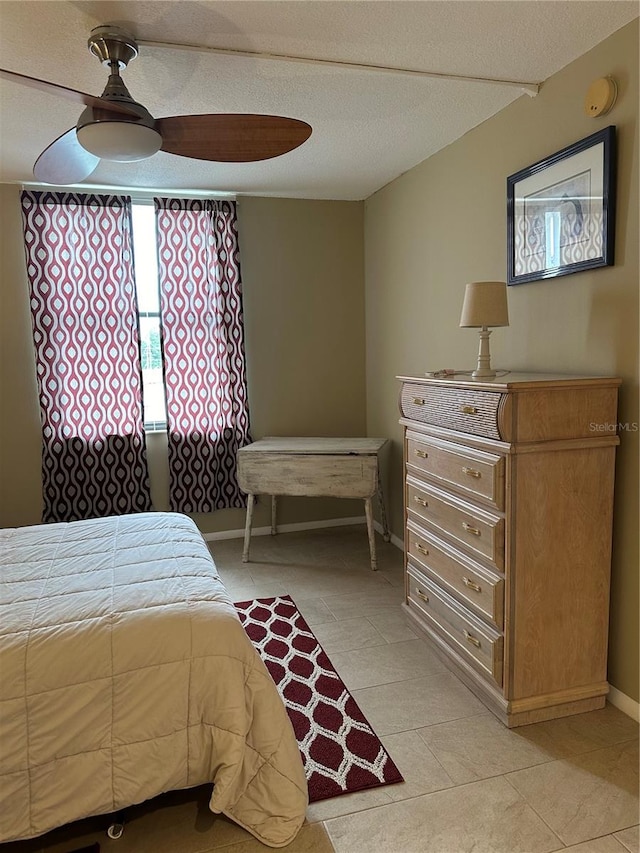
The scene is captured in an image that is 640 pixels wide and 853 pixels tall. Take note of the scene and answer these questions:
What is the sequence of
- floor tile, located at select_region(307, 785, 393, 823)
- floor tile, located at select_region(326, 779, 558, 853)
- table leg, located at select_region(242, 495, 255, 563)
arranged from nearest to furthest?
floor tile, located at select_region(326, 779, 558, 853) → floor tile, located at select_region(307, 785, 393, 823) → table leg, located at select_region(242, 495, 255, 563)

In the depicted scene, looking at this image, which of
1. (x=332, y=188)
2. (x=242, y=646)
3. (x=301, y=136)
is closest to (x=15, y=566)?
(x=242, y=646)

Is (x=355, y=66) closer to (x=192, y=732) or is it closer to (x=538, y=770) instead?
(x=192, y=732)

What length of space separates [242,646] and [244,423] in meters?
2.75

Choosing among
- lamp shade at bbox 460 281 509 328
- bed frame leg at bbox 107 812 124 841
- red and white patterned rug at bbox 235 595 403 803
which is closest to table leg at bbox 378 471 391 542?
red and white patterned rug at bbox 235 595 403 803

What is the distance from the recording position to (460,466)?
2438mm

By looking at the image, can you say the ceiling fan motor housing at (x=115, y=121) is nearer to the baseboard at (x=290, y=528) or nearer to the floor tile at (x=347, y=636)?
the floor tile at (x=347, y=636)

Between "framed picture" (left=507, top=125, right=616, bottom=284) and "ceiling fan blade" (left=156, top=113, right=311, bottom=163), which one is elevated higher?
"ceiling fan blade" (left=156, top=113, right=311, bottom=163)

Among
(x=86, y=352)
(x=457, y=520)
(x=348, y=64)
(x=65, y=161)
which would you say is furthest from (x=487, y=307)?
(x=86, y=352)

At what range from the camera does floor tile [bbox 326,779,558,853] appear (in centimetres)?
171

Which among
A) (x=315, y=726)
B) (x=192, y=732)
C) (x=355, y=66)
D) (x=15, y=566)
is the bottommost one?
(x=315, y=726)

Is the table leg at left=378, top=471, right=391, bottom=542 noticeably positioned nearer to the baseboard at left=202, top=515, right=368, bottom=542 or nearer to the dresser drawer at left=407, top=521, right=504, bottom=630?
the baseboard at left=202, top=515, right=368, bottom=542

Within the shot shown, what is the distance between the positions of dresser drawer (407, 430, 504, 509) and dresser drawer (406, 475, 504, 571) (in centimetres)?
6

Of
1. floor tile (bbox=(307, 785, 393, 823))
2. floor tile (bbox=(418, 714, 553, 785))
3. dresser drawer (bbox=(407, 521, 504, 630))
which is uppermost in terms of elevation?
dresser drawer (bbox=(407, 521, 504, 630))

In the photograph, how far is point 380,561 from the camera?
397 centimetres
